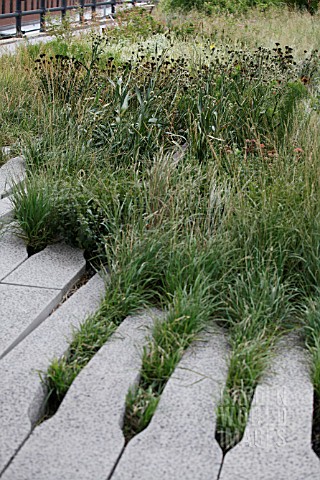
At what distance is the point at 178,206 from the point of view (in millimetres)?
4254

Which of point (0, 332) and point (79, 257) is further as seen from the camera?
A: point (79, 257)

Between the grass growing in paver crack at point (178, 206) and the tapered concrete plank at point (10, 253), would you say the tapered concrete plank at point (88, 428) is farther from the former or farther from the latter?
the tapered concrete plank at point (10, 253)

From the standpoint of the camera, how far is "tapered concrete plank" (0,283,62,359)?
128 inches

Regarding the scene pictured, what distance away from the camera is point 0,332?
129 inches

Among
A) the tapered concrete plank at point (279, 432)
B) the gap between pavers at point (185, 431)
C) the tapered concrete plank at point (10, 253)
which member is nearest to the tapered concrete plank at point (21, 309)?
the tapered concrete plank at point (10, 253)

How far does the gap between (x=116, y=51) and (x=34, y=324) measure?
21.5 feet

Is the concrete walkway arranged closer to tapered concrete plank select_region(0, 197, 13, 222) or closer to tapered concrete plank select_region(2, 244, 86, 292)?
tapered concrete plank select_region(2, 244, 86, 292)

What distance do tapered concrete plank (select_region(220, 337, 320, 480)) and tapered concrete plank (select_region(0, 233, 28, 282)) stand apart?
5.32ft

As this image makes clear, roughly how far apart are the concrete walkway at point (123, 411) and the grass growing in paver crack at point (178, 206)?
66 mm

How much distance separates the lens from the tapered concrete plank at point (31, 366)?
262 cm

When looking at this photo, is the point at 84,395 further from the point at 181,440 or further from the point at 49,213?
the point at 49,213

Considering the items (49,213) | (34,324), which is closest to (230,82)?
(49,213)

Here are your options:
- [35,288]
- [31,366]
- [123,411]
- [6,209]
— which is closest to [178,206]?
[35,288]

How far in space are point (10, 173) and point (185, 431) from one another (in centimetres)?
314
